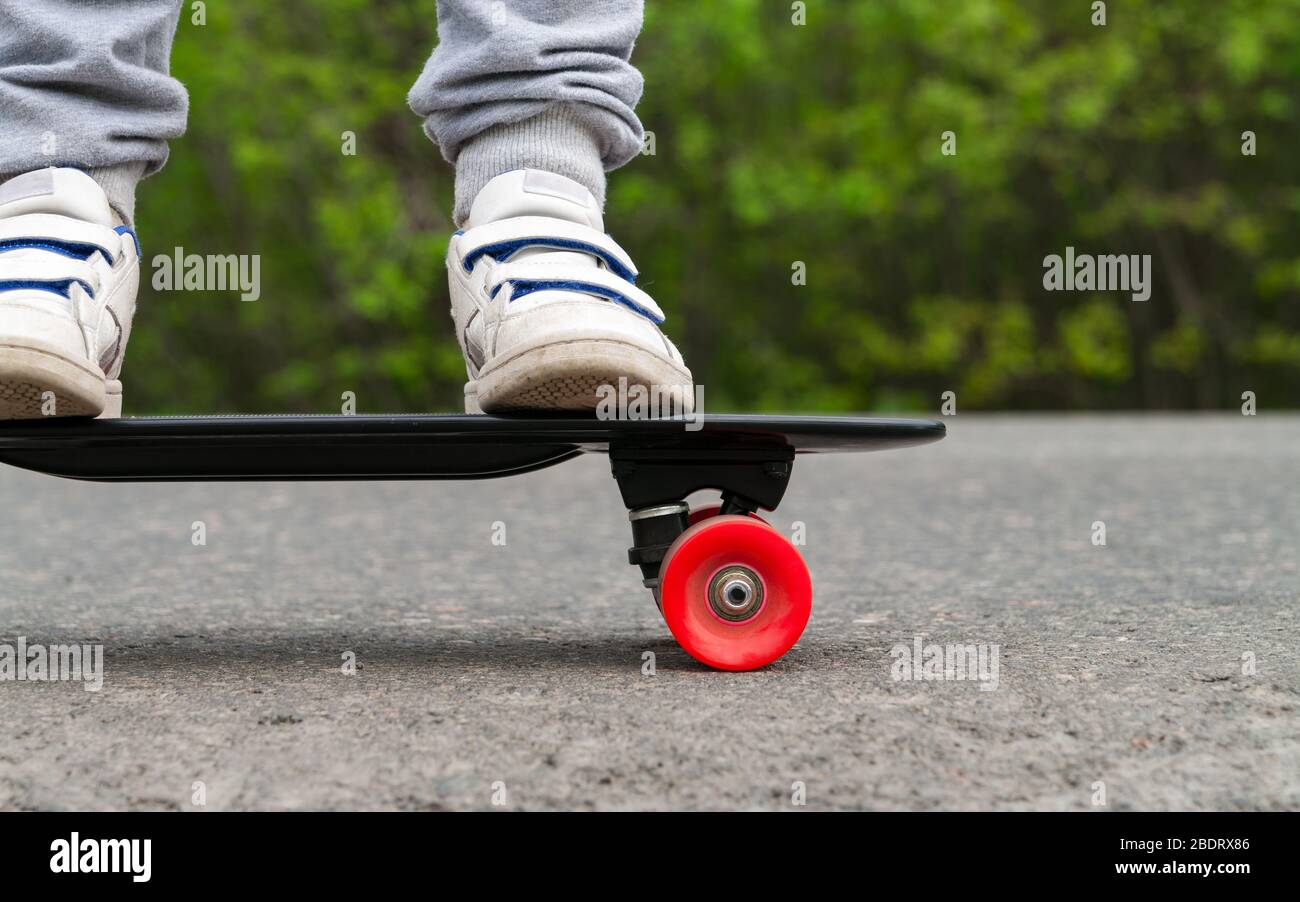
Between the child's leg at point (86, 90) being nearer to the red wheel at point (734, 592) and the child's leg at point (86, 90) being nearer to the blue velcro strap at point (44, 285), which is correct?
the blue velcro strap at point (44, 285)

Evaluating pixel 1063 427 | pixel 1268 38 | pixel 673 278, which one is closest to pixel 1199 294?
pixel 1268 38

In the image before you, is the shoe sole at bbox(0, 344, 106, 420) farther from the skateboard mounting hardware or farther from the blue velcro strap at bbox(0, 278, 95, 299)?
the skateboard mounting hardware

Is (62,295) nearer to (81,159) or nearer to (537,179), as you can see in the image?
(81,159)

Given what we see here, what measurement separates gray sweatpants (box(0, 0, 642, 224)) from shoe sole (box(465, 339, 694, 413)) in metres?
0.40

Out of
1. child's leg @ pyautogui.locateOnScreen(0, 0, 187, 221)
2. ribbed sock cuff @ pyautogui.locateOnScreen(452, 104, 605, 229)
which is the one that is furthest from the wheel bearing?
child's leg @ pyautogui.locateOnScreen(0, 0, 187, 221)

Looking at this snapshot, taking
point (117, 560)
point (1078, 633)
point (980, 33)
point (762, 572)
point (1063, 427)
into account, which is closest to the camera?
point (762, 572)

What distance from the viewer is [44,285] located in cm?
167

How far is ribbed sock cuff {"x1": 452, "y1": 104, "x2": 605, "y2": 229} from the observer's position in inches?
74.0

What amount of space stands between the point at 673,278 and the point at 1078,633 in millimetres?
11713

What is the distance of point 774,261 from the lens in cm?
1346
